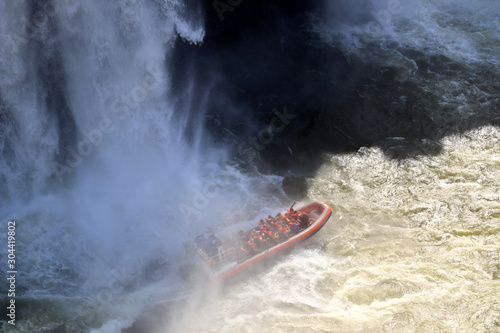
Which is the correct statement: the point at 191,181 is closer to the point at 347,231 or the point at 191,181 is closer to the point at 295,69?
the point at 347,231

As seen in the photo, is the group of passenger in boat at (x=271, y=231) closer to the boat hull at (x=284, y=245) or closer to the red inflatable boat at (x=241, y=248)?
the red inflatable boat at (x=241, y=248)

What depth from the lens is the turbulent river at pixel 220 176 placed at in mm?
15375

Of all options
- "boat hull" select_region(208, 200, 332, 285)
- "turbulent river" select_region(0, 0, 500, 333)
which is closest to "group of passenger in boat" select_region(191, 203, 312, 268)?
"boat hull" select_region(208, 200, 332, 285)

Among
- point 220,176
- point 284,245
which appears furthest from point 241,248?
point 220,176

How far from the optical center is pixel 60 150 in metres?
20.0

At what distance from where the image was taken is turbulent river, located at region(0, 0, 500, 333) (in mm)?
15375

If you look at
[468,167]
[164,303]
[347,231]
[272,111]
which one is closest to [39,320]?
[164,303]

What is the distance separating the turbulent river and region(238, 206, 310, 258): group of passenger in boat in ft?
2.67

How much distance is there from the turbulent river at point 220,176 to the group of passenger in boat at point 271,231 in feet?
2.67

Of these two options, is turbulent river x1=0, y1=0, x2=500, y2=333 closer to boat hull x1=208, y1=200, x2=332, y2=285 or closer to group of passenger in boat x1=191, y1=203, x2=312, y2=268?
boat hull x1=208, y1=200, x2=332, y2=285

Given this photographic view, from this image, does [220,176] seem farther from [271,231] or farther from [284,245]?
[284,245]

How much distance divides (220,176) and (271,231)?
5.35 meters

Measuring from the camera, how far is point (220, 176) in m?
21.9

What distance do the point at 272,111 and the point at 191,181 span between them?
24.6 feet
